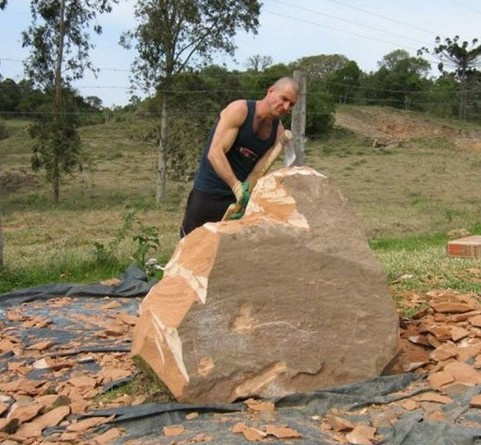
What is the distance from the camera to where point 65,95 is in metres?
19.4

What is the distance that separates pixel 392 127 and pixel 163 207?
22.3m

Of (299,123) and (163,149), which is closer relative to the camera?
(299,123)

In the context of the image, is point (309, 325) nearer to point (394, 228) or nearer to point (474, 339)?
point (474, 339)

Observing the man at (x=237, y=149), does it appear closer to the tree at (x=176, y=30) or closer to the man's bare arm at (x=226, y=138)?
the man's bare arm at (x=226, y=138)

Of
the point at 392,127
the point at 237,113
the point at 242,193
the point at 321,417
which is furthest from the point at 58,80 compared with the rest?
the point at 392,127

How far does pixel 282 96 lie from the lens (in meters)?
4.46

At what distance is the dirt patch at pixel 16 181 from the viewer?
20916 millimetres

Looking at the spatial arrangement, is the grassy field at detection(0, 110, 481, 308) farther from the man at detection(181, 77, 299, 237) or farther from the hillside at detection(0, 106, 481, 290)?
the man at detection(181, 77, 299, 237)

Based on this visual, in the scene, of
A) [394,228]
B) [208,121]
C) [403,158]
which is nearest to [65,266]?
[394,228]

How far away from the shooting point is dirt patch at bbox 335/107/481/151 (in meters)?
34.9

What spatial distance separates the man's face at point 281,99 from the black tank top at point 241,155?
0.18m

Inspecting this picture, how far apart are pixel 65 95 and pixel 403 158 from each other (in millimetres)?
12347


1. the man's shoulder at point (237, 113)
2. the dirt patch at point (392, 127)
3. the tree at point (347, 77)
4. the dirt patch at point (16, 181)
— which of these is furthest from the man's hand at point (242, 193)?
the tree at point (347, 77)

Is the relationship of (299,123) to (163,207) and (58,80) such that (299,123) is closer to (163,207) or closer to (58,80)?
(163,207)
